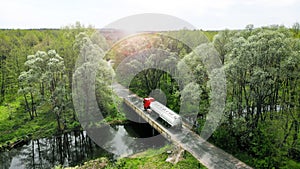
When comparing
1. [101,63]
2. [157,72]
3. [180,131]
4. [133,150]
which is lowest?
[133,150]

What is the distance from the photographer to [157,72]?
108 ft

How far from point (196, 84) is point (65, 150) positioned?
1355 cm

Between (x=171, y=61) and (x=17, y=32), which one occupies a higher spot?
(x=17, y=32)

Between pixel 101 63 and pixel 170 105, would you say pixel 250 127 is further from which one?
pixel 101 63

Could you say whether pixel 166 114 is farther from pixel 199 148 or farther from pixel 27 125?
pixel 27 125

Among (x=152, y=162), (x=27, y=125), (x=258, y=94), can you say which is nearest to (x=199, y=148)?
(x=152, y=162)

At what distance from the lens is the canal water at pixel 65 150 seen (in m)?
19.8

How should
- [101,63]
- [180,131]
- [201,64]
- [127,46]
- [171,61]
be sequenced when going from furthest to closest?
1. [127,46]
2. [171,61]
3. [101,63]
4. [201,64]
5. [180,131]

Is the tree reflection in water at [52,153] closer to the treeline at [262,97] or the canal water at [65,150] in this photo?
the canal water at [65,150]

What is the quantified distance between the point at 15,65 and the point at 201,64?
27.3 metres

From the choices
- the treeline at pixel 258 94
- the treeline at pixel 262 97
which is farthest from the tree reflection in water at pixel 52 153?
the treeline at pixel 262 97

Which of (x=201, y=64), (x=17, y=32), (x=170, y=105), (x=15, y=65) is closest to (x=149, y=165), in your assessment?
(x=201, y=64)

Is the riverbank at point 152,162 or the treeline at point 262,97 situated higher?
the treeline at point 262,97

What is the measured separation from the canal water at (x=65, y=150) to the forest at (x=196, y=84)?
1519 millimetres
